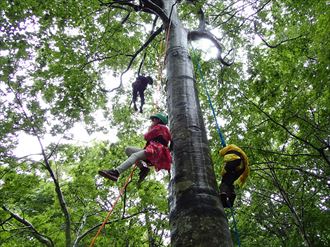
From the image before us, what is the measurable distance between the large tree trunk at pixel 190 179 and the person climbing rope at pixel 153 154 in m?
0.41

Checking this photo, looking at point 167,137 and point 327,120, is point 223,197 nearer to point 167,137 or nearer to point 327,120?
point 167,137

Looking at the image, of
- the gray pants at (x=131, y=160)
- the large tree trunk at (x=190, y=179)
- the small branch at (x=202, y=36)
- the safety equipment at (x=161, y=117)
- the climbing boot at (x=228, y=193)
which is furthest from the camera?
the small branch at (x=202, y=36)

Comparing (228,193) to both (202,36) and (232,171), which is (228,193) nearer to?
(232,171)

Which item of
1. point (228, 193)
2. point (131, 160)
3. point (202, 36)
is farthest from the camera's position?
point (202, 36)

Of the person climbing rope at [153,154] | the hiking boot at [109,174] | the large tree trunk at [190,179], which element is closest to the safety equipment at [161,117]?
the person climbing rope at [153,154]

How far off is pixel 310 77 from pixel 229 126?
103 inches

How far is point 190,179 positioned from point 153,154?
48.8 inches

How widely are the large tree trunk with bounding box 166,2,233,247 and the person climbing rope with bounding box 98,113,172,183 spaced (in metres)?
0.41

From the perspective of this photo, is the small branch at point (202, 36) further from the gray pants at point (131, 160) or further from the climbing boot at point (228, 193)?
the climbing boot at point (228, 193)

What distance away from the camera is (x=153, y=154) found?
388 centimetres

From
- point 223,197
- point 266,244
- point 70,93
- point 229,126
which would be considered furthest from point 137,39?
point 266,244

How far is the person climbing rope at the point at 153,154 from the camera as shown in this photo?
383 centimetres

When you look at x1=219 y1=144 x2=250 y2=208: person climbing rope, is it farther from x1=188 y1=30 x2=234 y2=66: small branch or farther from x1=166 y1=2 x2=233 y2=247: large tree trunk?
x1=188 y1=30 x2=234 y2=66: small branch

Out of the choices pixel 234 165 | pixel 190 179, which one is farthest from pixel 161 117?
pixel 190 179
